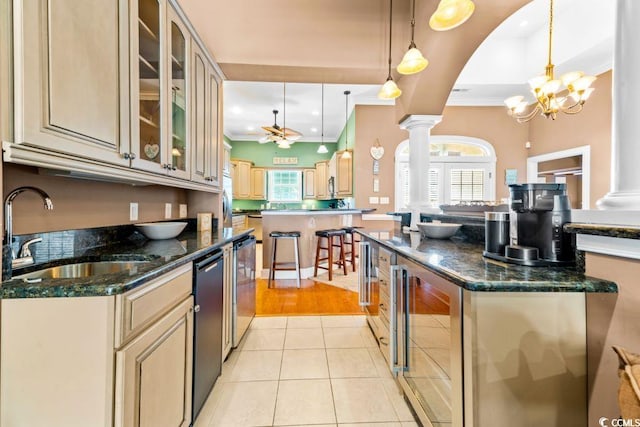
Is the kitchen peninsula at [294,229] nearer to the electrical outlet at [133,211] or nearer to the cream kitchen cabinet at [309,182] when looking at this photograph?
the electrical outlet at [133,211]

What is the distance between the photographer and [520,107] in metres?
3.76

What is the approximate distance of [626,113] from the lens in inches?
36.2

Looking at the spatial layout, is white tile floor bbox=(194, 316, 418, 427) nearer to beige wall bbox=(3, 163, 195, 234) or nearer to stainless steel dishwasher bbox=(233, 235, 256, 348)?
stainless steel dishwasher bbox=(233, 235, 256, 348)

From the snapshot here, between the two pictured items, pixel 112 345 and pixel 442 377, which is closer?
pixel 112 345

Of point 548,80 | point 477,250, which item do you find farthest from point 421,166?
point 548,80

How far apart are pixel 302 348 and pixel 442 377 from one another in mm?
1391

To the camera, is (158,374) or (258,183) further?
(258,183)

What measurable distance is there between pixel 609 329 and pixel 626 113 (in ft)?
2.40

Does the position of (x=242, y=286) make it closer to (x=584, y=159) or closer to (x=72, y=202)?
(x=72, y=202)

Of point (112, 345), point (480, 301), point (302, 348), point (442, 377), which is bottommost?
point (302, 348)

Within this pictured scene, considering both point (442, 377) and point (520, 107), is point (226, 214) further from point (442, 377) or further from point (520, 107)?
point (520, 107)

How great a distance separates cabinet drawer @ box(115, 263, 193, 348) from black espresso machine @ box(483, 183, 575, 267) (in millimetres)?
1497

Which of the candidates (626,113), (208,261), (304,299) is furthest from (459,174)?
(208,261)

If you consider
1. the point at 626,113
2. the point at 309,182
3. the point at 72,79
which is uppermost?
the point at 309,182
